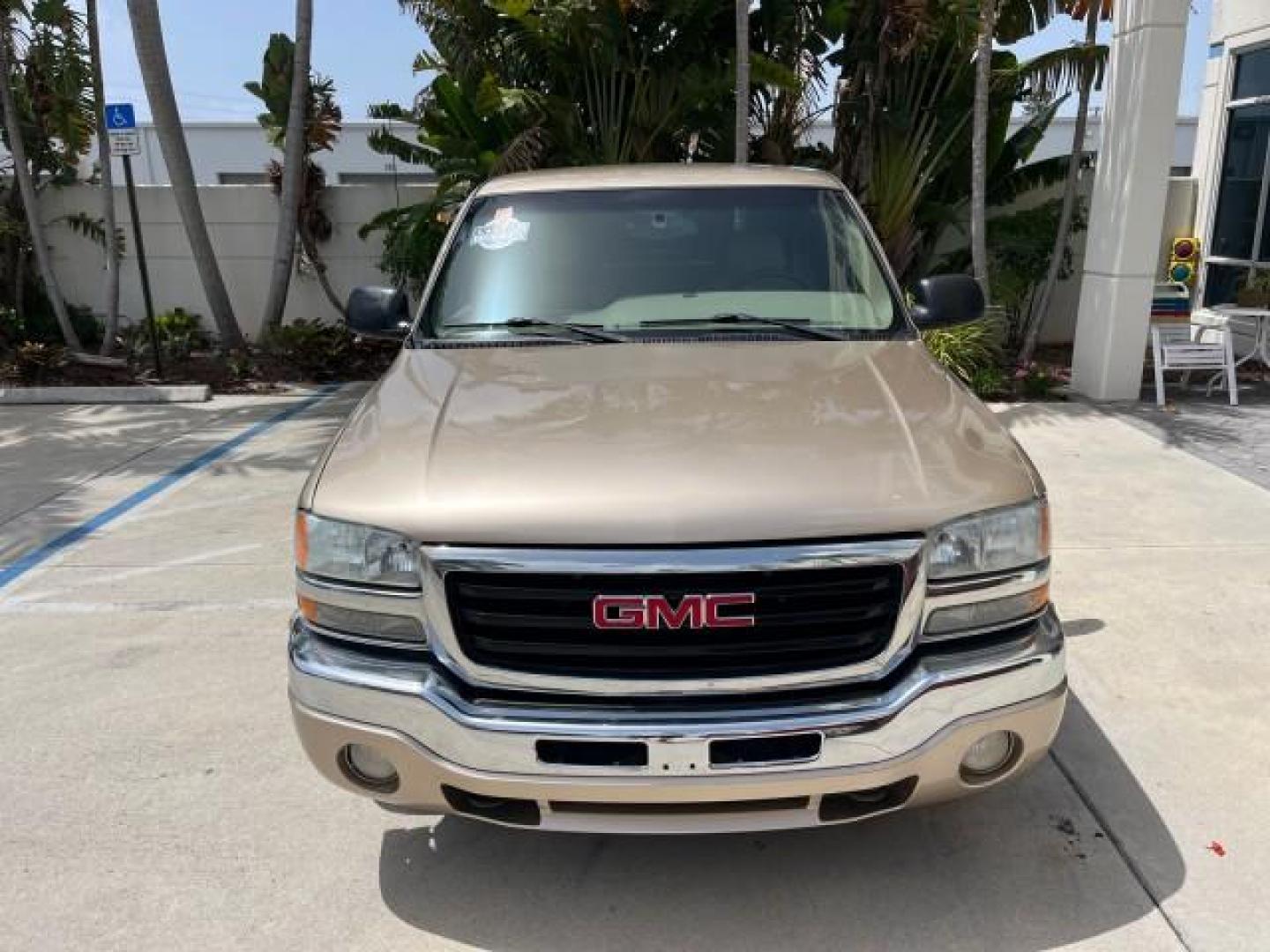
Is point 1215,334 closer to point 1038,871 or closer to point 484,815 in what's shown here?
point 1038,871

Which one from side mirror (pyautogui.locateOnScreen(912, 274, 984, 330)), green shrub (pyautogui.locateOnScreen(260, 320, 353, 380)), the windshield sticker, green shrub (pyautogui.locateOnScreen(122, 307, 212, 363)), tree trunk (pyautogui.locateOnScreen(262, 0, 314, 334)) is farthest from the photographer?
green shrub (pyautogui.locateOnScreen(122, 307, 212, 363))

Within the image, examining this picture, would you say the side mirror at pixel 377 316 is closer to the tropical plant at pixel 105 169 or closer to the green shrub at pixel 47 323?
the tropical plant at pixel 105 169

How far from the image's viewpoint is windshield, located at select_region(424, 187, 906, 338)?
3662mm

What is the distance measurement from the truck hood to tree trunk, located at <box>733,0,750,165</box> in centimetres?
668

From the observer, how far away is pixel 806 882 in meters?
2.80

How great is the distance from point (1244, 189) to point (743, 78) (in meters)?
5.75

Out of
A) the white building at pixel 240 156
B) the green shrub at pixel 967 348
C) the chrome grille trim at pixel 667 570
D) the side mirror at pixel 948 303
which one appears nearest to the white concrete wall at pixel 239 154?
the white building at pixel 240 156

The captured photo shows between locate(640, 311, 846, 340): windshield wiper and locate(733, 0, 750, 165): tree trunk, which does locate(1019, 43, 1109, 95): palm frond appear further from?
locate(640, 311, 846, 340): windshield wiper

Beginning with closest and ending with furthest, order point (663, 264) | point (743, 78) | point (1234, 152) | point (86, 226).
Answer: point (663, 264) < point (743, 78) < point (1234, 152) < point (86, 226)

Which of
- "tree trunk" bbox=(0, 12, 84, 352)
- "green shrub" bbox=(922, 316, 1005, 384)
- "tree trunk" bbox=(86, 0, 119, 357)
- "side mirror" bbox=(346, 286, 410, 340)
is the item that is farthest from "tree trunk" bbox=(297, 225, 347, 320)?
"side mirror" bbox=(346, 286, 410, 340)

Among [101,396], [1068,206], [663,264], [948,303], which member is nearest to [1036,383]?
[1068,206]

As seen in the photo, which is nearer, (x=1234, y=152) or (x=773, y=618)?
(x=773, y=618)

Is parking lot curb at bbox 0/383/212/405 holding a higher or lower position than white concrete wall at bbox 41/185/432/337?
lower

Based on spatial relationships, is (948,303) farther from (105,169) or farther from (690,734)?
(105,169)
